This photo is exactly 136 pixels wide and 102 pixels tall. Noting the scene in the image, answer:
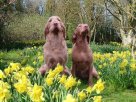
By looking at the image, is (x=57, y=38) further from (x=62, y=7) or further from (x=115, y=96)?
(x=62, y=7)

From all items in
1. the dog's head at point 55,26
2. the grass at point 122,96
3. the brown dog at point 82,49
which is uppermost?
the dog's head at point 55,26

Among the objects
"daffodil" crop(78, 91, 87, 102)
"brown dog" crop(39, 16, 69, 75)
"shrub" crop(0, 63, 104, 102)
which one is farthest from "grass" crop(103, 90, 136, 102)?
"daffodil" crop(78, 91, 87, 102)

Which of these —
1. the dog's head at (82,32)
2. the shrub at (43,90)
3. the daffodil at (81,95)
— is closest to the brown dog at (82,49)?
the dog's head at (82,32)

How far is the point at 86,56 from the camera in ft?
23.6

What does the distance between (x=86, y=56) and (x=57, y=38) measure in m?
0.79

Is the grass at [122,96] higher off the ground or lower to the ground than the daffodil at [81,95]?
lower

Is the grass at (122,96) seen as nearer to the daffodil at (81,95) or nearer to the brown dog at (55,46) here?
the brown dog at (55,46)

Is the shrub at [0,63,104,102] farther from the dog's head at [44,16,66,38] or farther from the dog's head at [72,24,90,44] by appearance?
the dog's head at [72,24,90,44]

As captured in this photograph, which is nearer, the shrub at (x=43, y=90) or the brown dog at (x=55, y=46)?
the shrub at (x=43, y=90)

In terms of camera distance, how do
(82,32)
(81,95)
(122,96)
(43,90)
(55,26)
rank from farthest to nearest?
(82,32) < (122,96) < (55,26) < (43,90) < (81,95)

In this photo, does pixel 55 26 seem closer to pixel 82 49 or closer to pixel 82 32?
pixel 82 32

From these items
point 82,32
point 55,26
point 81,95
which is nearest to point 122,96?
point 82,32

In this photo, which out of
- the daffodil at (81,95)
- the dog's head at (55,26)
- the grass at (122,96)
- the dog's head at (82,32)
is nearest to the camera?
the daffodil at (81,95)

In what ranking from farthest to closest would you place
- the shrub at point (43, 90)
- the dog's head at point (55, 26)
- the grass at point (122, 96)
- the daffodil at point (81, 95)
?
the dog's head at point (55, 26) < the grass at point (122, 96) < the daffodil at point (81, 95) < the shrub at point (43, 90)
